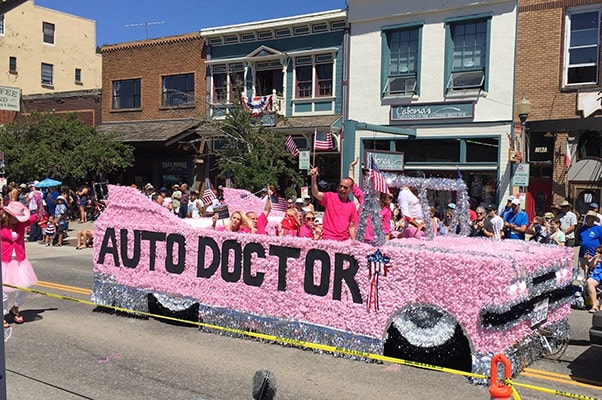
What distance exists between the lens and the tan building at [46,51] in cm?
4181

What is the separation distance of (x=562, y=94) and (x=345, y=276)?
13.7m

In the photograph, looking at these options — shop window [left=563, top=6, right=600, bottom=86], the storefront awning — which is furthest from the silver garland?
the storefront awning

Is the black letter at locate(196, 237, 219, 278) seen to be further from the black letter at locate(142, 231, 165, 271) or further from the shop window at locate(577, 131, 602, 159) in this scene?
the shop window at locate(577, 131, 602, 159)

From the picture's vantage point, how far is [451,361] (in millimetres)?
5957

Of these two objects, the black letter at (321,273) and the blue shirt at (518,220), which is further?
the blue shirt at (518,220)

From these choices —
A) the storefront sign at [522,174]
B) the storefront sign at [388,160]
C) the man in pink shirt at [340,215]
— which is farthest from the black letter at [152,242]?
the storefront sign at [522,174]

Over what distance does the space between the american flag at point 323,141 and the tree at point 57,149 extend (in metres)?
9.29

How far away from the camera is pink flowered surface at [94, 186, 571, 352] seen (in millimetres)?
5336

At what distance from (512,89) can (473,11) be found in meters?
2.92

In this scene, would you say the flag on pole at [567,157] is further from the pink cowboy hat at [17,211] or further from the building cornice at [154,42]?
the building cornice at [154,42]

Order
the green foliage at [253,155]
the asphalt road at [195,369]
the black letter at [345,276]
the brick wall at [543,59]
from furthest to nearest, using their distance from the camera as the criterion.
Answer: the green foliage at [253,155]
the brick wall at [543,59]
the black letter at [345,276]
the asphalt road at [195,369]

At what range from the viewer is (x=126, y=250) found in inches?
311

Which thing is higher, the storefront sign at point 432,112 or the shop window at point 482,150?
the storefront sign at point 432,112

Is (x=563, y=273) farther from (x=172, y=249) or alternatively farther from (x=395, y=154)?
(x=395, y=154)
